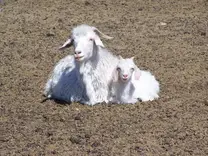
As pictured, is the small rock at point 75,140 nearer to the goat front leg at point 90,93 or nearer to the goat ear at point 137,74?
the goat front leg at point 90,93

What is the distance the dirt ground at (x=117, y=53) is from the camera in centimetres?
670

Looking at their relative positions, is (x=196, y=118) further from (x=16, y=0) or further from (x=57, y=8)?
(x=16, y=0)

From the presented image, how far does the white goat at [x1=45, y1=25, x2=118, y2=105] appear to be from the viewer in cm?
753

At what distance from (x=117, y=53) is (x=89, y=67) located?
84.9 inches

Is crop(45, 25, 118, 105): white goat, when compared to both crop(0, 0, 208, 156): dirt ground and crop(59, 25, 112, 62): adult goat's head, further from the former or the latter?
crop(0, 0, 208, 156): dirt ground

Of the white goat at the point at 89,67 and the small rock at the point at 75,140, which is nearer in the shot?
the small rock at the point at 75,140

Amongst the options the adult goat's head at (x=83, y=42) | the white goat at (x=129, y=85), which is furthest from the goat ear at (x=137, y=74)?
the adult goat's head at (x=83, y=42)

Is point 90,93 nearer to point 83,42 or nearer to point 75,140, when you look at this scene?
point 83,42

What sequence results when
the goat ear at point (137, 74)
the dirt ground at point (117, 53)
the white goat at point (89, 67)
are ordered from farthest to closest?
1. the goat ear at point (137, 74)
2. the white goat at point (89, 67)
3. the dirt ground at point (117, 53)

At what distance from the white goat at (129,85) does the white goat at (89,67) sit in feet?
0.53

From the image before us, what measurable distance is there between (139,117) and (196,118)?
654mm

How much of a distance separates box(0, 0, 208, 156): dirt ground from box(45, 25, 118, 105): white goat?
188mm

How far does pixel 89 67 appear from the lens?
25.4ft

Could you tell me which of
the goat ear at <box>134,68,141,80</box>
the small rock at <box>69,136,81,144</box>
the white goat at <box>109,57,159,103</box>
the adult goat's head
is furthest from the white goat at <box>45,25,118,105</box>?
the small rock at <box>69,136,81,144</box>
